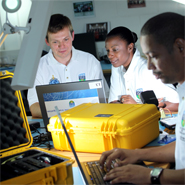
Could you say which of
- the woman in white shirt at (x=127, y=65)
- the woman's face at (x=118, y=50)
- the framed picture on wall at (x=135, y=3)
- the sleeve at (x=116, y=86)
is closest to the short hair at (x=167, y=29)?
the woman in white shirt at (x=127, y=65)

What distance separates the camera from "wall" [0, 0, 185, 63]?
4.29 m

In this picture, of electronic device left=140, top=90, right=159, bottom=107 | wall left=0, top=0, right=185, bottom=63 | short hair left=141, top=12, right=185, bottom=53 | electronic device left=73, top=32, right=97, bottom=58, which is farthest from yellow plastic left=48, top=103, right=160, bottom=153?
wall left=0, top=0, right=185, bottom=63

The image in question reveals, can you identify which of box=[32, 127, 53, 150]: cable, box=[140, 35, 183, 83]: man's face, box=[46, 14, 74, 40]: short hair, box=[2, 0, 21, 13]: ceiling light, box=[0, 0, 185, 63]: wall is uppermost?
box=[0, 0, 185, 63]: wall

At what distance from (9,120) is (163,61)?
67 cm

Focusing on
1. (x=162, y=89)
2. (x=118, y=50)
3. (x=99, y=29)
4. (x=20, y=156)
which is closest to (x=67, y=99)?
(x=20, y=156)

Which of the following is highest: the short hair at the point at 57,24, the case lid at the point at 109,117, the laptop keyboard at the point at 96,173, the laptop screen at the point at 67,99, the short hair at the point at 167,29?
the short hair at the point at 57,24

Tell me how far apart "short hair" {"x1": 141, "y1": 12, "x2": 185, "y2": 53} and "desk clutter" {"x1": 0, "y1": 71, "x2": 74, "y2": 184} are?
527 mm

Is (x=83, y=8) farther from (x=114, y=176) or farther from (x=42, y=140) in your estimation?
(x=114, y=176)

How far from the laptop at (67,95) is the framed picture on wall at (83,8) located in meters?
3.27

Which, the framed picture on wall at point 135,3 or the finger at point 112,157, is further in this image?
the framed picture on wall at point 135,3

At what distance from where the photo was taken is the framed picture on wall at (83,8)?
4.54m

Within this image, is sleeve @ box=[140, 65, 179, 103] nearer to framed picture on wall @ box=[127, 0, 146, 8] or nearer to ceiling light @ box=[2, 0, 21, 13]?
ceiling light @ box=[2, 0, 21, 13]

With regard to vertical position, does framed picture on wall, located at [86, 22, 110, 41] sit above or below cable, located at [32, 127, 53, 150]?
above

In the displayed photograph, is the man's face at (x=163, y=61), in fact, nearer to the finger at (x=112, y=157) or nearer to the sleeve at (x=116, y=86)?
the finger at (x=112, y=157)
